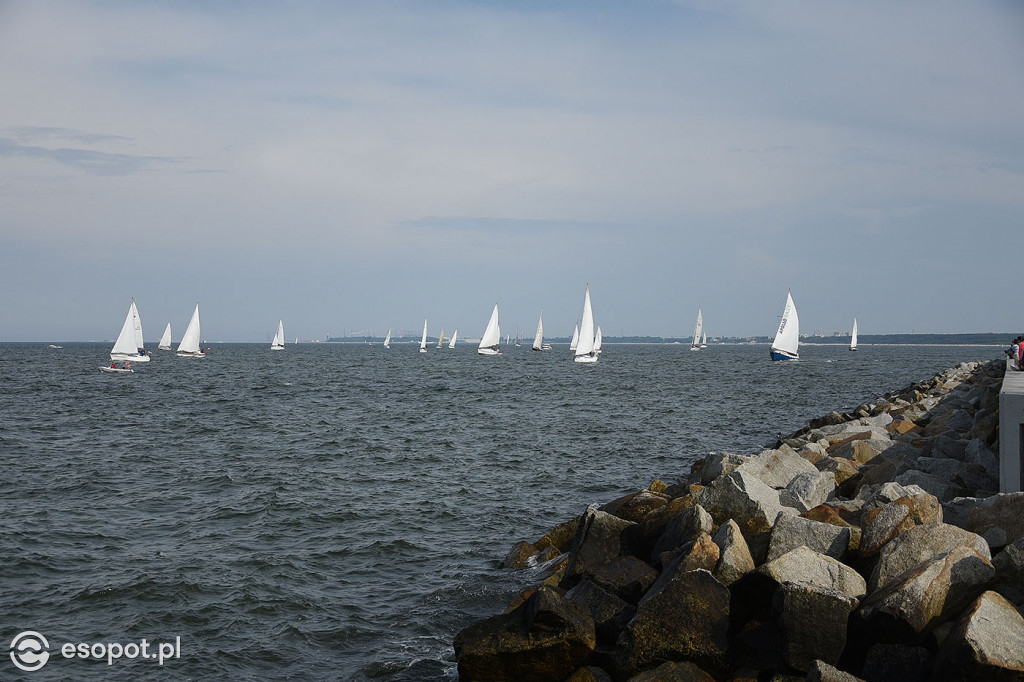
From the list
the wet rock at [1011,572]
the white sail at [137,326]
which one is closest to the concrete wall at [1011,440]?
the wet rock at [1011,572]

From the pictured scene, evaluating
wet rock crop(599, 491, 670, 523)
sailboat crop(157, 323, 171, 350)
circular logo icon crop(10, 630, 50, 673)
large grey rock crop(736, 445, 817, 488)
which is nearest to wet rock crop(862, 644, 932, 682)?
wet rock crop(599, 491, 670, 523)

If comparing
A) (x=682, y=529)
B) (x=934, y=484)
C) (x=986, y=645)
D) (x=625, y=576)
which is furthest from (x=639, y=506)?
(x=986, y=645)

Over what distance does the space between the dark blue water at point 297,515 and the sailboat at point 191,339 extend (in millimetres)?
60385

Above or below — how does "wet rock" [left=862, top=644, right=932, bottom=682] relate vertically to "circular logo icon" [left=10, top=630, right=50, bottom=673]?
above

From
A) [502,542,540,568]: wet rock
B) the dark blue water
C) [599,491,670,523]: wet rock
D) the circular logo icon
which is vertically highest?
[599,491,670,523]: wet rock

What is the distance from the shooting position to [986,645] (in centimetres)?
546

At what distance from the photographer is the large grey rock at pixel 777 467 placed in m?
11.8

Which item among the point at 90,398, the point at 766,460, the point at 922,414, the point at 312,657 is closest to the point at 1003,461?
the point at 766,460

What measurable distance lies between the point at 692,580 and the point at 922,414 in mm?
18767

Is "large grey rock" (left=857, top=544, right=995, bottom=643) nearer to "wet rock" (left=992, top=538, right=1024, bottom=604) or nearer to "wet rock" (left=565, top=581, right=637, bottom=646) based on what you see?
"wet rock" (left=992, top=538, right=1024, bottom=604)

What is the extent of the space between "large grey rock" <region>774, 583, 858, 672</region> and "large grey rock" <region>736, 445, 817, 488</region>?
5099 millimetres

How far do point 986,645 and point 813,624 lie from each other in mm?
1205

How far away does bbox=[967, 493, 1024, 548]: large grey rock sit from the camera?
7.18 m

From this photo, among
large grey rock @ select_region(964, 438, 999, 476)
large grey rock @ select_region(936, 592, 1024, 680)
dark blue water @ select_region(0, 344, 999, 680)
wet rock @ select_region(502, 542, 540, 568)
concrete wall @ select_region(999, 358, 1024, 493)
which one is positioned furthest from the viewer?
wet rock @ select_region(502, 542, 540, 568)
